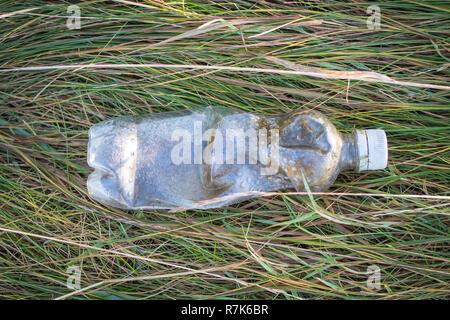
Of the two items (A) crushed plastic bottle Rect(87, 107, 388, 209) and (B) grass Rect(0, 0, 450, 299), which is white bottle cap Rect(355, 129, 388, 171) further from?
(B) grass Rect(0, 0, 450, 299)

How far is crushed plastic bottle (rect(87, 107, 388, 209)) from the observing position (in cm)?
99

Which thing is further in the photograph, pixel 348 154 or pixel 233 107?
pixel 233 107

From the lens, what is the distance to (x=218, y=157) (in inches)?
39.7

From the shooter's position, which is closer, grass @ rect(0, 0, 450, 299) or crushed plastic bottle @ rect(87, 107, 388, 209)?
crushed plastic bottle @ rect(87, 107, 388, 209)

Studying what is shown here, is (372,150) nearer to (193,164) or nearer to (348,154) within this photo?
(348,154)

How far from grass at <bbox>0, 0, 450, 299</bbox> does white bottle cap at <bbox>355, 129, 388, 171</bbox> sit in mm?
144

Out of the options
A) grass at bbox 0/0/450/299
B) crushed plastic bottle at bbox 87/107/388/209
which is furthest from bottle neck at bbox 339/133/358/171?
grass at bbox 0/0/450/299

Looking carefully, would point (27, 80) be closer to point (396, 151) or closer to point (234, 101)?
point (234, 101)

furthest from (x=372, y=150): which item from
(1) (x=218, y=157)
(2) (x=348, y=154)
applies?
(1) (x=218, y=157)

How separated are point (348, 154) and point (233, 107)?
17.3 inches

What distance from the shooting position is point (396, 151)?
3.75 feet

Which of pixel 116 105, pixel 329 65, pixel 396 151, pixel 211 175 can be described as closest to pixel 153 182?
pixel 211 175

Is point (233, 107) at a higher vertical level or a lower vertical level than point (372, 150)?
higher

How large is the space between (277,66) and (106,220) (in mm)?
866
